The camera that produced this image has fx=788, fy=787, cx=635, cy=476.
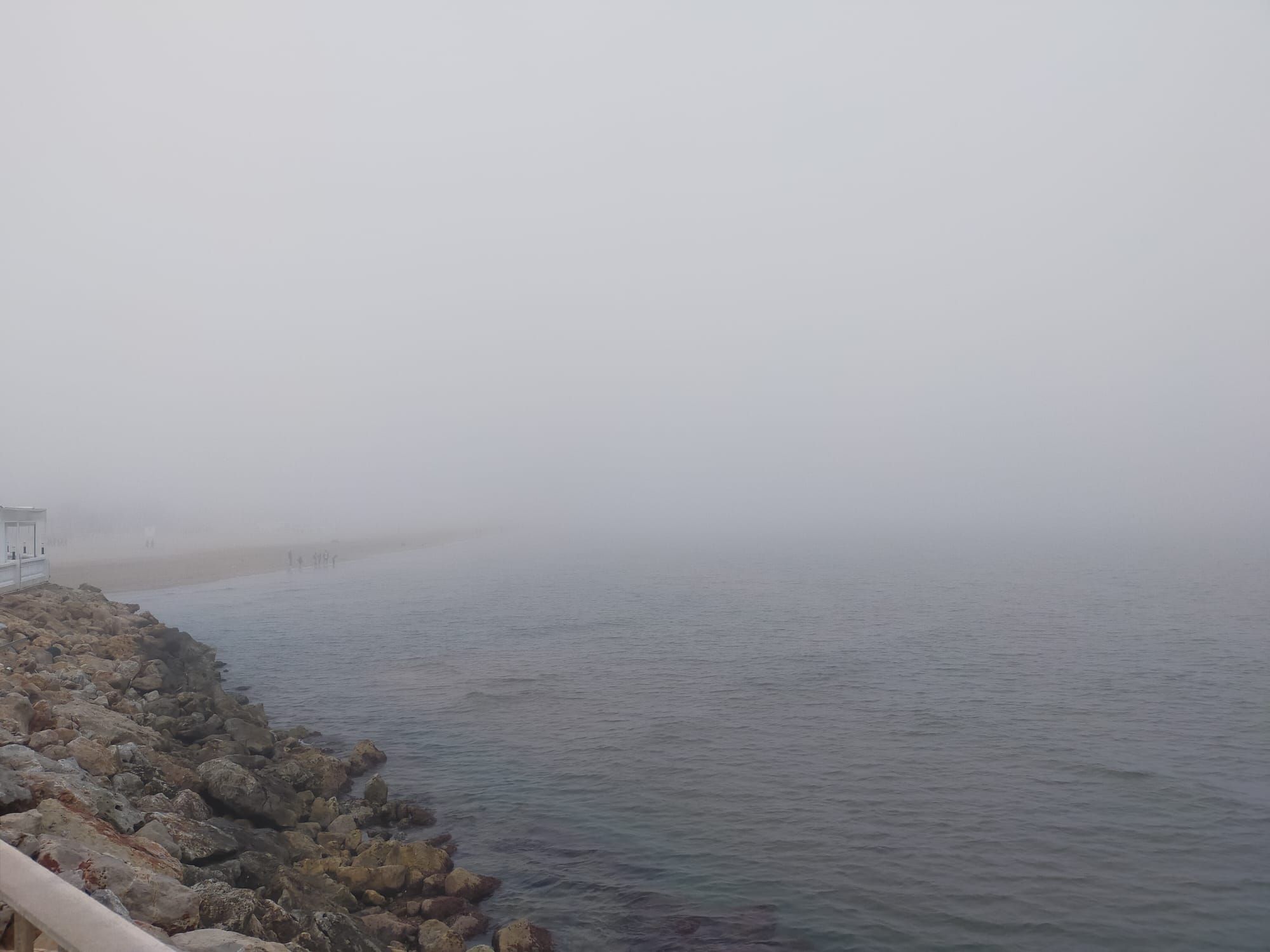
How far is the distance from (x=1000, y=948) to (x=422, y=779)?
50.2 ft

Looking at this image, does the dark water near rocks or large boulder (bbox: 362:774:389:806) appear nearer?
the dark water near rocks

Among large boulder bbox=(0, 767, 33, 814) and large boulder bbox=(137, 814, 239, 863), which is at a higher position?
large boulder bbox=(0, 767, 33, 814)

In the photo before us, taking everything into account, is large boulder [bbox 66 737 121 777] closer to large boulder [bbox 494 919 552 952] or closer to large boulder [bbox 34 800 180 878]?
large boulder [bbox 34 800 180 878]

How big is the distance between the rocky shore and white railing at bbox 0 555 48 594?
4.08 metres

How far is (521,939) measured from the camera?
1359cm

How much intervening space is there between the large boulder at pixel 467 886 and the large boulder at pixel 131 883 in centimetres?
695

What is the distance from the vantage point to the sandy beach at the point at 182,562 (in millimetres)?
75000

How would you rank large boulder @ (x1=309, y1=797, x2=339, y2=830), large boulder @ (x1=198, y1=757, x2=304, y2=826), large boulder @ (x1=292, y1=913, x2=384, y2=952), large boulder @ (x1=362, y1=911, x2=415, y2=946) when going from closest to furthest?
large boulder @ (x1=292, y1=913, x2=384, y2=952) → large boulder @ (x1=362, y1=911, x2=415, y2=946) → large boulder @ (x1=198, y1=757, x2=304, y2=826) → large boulder @ (x1=309, y1=797, x2=339, y2=830)

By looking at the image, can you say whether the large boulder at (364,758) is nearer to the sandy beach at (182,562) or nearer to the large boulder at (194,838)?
the large boulder at (194,838)

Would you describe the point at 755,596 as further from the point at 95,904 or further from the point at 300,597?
the point at 95,904

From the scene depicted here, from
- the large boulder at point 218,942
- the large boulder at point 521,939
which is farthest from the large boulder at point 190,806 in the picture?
the large boulder at point 218,942

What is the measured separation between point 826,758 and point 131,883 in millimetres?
19739

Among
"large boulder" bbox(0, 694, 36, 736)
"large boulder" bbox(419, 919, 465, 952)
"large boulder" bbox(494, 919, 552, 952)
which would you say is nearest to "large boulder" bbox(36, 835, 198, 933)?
"large boulder" bbox(419, 919, 465, 952)

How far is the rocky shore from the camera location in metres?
9.12
